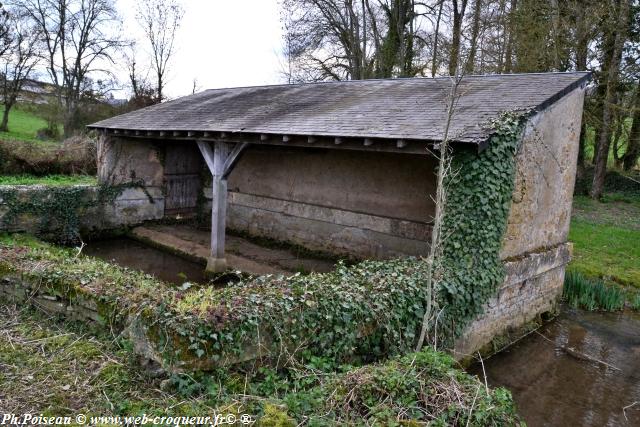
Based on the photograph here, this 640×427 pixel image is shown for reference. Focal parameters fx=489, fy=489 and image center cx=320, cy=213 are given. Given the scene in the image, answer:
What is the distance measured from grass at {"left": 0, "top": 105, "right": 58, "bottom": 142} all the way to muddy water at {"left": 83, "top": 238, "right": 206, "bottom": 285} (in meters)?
15.0

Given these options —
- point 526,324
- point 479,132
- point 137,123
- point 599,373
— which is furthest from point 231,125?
point 599,373

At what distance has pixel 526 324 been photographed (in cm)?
750

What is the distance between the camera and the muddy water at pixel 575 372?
17.5 feet

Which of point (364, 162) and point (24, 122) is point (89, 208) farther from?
point (24, 122)

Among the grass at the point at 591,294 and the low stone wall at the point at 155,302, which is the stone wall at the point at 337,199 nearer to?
the low stone wall at the point at 155,302

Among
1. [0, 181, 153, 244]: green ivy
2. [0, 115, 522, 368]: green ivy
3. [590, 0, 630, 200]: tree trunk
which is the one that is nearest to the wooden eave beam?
[0, 115, 522, 368]: green ivy

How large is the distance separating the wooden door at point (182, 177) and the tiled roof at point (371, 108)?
1.20 metres

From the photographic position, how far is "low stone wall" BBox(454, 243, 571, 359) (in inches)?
249

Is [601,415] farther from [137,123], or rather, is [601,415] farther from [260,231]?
[137,123]

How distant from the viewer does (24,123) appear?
26484 mm

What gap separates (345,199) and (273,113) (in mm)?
2078

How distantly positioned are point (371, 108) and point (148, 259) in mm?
5330

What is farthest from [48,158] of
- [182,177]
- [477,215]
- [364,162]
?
[477,215]

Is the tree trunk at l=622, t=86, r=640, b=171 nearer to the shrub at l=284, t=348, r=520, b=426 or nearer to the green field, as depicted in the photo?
the green field
